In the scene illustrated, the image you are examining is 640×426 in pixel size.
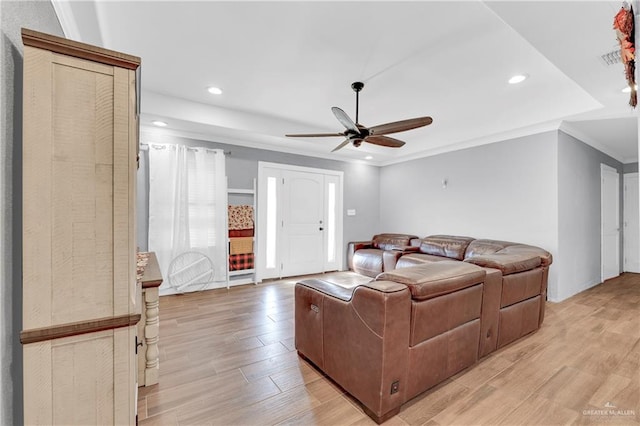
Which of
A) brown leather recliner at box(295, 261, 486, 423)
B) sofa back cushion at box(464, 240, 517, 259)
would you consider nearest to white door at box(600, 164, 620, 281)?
sofa back cushion at box(464, 240, 517, 259)

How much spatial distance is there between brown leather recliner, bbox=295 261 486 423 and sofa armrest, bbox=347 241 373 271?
395 cm

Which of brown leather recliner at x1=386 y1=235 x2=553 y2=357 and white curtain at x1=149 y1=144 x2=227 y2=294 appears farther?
white curtain at x1=149 y1=144 x2=227 y2=294

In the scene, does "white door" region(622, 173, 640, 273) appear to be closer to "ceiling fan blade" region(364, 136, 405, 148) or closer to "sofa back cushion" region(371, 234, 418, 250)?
"sofa back cushion" region(371, 234, 418, 250)

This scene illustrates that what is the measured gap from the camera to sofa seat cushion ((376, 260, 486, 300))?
167 centimetres

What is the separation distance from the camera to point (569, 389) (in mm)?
1973

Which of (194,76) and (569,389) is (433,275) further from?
(194,76)

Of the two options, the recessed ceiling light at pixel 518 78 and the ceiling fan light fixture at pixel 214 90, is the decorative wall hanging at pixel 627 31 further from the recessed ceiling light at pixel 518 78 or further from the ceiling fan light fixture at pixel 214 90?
the ceiling fan light fixture at pixel 214 90

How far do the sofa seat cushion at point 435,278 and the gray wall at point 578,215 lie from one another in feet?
9.53

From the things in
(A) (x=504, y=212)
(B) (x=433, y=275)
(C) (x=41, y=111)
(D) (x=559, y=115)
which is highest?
(D) (x=559, y=115)

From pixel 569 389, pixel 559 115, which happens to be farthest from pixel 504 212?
pixel 569 389

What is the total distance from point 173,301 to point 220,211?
1491 millimetres

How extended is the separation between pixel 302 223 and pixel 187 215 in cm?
213

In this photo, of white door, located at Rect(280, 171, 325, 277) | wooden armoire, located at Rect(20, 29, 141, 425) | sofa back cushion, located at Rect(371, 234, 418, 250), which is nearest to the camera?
wooden armoire, located at Rect(20, 29, 141, 425)

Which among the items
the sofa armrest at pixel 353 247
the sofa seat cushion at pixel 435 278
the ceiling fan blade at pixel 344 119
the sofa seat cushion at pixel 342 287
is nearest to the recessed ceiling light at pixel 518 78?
the ceiling fan blade at pixel 344 119
